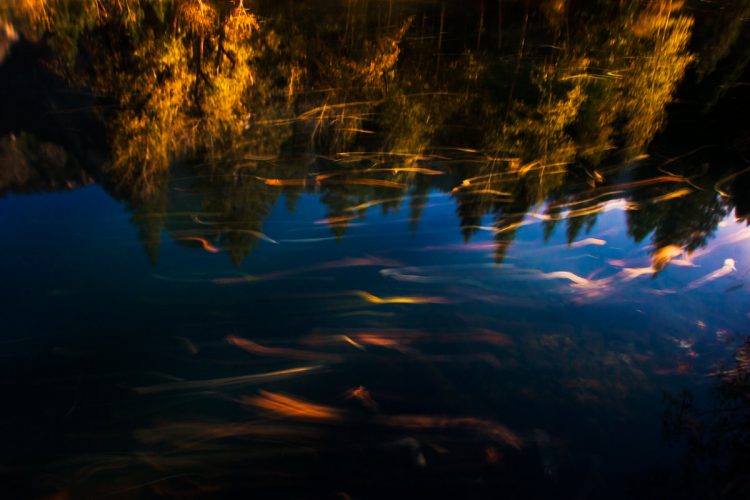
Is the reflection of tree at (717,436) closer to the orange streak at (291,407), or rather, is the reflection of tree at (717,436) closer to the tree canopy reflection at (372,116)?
the orange streak at (291,407)

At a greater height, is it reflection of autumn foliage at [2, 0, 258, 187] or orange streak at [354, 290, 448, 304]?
reflection of autumn foliage at [2, 0, 258, 187]

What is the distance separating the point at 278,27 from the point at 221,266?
44.0 feet

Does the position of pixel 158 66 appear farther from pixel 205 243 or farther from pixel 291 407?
pixel 291 407

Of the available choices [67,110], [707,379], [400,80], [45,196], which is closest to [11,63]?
[67,110]

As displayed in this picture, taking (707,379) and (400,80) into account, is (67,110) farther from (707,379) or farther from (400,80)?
(707,379)

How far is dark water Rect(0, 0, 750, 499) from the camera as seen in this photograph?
3270 mm

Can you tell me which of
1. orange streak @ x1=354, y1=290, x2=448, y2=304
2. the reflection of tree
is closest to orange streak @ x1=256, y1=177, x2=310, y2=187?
orange streak @ x1=354, y1=290, x2=448, y2=304

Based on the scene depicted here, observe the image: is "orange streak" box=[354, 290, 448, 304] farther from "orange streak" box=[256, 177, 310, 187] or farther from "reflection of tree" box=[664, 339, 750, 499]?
"orange streak" box=[256, 177, 310, 187]

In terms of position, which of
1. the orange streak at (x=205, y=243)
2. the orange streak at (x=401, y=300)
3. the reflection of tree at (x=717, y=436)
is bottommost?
the reflection of tree at (x=717, y=436)

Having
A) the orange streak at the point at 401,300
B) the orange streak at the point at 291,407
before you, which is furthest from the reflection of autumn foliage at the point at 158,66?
the orange streak at the point at 291,407

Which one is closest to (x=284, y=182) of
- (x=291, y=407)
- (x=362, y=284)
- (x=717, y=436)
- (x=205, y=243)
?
(x=205, y=243)

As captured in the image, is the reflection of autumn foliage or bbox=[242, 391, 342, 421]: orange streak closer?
bbox=[242, 391, 342, 421]: orange streak

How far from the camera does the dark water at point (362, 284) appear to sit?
3.27m

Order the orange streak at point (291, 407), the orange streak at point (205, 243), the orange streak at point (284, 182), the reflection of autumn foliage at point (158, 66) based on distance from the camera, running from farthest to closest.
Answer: the reflection of autumn foliage at point (158, 66) < the orange streak at point (284, 182) < the orange streak at point (205, 243) < the orange streak at point (291, 407)
